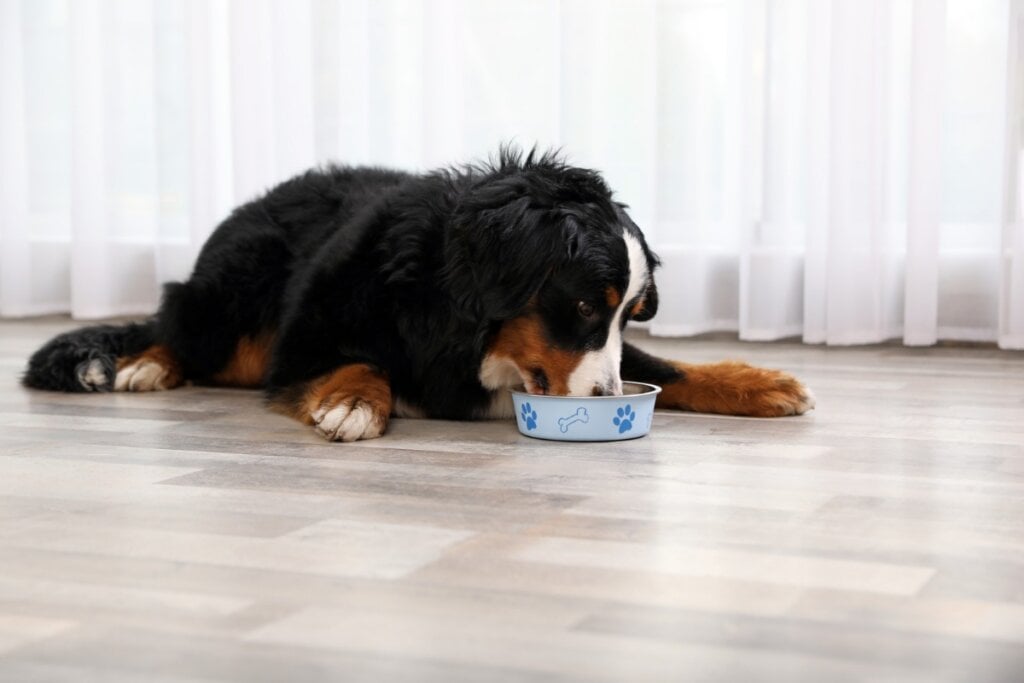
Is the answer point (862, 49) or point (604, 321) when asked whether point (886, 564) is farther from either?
point (862, 49)

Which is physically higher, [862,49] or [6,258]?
[862,49]

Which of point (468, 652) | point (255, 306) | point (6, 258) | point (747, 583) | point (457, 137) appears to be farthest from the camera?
point (6, 258)

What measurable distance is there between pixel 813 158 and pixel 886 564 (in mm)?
2594

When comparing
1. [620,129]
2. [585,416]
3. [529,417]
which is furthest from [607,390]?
[620,129]

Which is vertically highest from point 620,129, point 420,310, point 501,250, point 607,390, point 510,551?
point 620,129

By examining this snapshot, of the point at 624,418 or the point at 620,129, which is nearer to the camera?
the point at 624,418

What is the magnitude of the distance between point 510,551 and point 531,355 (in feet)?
2.70

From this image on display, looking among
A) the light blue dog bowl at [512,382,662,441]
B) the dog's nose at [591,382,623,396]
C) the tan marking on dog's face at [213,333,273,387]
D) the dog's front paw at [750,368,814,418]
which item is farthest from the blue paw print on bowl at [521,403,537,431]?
the tan marking on dog's face at [213,333,273,387]

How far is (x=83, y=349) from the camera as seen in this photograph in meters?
3.20

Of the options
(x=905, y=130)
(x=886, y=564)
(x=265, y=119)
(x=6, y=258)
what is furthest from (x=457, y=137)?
(x=886, y=564)

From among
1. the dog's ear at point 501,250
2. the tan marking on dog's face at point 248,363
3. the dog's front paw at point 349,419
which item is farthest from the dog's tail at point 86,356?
the dog's ear at point 501,250

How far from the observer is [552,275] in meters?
2.40

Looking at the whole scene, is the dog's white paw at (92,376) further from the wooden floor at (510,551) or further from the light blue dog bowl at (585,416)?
the light blue dog bowl at (585,416)

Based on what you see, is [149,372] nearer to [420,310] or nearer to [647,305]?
[420,310]
